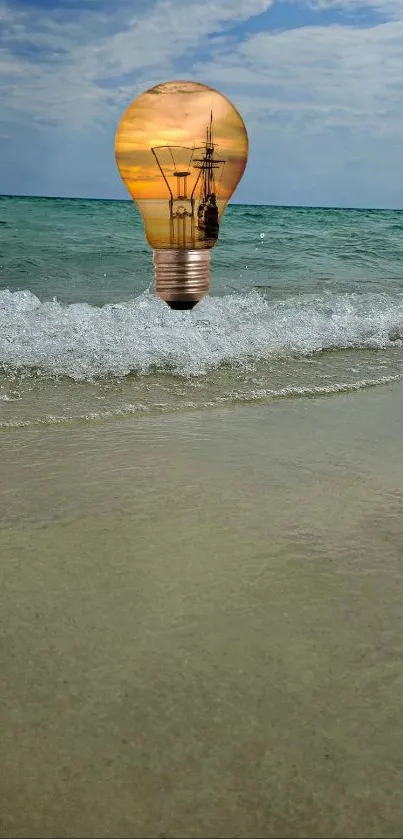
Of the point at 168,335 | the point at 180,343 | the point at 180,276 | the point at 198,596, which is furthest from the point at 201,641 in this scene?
the point at 168,335

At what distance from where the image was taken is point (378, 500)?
86.1 inches

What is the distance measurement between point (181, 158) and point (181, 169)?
0.06 feet

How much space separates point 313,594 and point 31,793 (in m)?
0.72

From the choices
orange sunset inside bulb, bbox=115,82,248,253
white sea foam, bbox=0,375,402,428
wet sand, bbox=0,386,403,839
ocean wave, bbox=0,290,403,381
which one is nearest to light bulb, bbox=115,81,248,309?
orange sunset inside bulb, bbox=115,82,248,253

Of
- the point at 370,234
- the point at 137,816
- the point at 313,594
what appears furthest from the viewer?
the point at 370,234

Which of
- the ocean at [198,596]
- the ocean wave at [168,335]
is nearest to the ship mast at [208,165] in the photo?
the ocean at [198,596]

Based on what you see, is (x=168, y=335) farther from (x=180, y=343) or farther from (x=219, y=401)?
(x=219, y=401)

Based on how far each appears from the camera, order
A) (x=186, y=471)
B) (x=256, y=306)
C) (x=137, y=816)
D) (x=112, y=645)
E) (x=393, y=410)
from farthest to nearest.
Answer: (x=256, y=306) → (x=393, y=410) → (x=186, y=471) → (x=112, y=645) → (x=137, y=816)

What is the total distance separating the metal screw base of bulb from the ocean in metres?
0.60

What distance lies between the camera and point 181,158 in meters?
1.28

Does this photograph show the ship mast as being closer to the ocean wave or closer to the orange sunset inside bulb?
the orange sunset inside bulb

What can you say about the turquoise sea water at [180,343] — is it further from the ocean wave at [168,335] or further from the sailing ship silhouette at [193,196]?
the sailing ship silhouette at [193,196]

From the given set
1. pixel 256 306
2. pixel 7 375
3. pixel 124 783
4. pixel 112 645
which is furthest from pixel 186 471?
pixel 256 306

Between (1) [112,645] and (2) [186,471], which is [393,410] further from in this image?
(1) [112,645]
